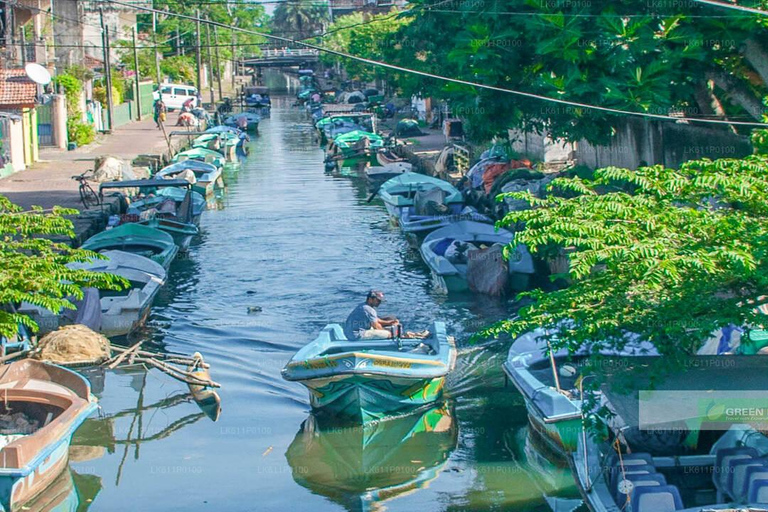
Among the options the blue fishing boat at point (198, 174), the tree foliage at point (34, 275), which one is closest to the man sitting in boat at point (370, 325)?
the tree foliage at point (34, 275)

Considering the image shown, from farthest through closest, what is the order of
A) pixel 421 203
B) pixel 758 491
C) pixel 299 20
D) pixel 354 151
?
pixel 299 20 < pixel 354 151 < pixel 421 203 < pixel 758 491

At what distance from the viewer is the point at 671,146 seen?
24.8 m

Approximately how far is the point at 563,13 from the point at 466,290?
21.1 ft


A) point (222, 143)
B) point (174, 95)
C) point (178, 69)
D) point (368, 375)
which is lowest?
point (368, 375)

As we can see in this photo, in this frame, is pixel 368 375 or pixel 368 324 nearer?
pixel 368 375

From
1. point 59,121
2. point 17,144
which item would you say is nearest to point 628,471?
point 17,144

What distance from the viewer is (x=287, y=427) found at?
15.4m

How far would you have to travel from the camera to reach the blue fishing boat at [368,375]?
46.6 feet

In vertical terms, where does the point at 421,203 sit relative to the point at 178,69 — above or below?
below

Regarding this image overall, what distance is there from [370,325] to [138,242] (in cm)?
934

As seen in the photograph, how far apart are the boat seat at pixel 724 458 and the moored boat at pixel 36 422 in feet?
23.6

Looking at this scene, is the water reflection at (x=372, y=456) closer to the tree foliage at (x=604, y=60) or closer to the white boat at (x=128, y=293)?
the white boat at (x=128, y=293)

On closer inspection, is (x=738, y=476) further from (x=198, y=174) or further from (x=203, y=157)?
(x=203, y=157)

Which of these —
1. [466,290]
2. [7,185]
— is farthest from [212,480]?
[7,185]
